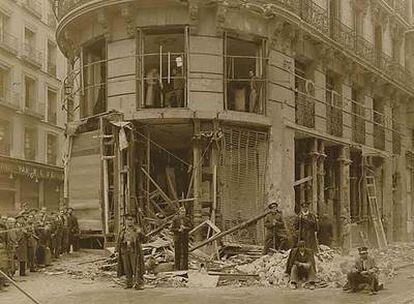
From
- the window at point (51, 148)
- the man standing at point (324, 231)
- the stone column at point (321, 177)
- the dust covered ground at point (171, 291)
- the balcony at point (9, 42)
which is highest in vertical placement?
the balcony at point (9, 42)

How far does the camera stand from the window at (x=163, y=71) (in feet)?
65.1

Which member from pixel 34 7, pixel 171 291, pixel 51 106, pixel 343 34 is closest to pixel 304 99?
pixel 343 34

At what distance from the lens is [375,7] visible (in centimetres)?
2975

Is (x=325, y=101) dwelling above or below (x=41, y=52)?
below

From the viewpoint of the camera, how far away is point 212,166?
19.2m

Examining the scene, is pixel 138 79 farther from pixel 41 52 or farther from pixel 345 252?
pixel 41 52

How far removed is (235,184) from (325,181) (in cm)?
652

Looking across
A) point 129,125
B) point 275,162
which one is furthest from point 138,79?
point 275,162

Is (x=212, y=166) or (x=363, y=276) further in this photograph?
(x=212, y=166)

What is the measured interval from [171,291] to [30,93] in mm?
23923

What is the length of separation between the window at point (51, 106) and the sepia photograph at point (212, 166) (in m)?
13.4

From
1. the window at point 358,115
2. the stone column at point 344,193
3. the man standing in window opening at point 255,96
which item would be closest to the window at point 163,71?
the man standing in window opening at point 255,96

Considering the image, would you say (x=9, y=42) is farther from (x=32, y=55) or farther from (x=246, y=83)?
(x=246, y=83)

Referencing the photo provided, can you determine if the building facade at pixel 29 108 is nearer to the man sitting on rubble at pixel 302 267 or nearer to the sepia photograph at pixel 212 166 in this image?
the sepia photograph at pixel 212 166
